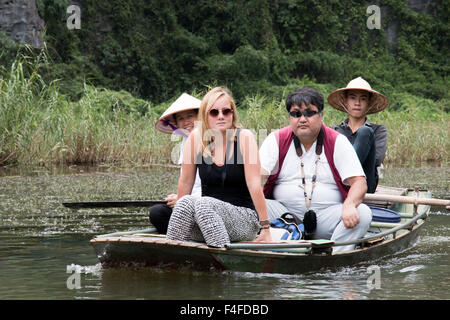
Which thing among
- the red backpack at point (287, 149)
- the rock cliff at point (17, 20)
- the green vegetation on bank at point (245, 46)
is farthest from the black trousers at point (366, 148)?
the green vegetation on bank at point (245, 46)

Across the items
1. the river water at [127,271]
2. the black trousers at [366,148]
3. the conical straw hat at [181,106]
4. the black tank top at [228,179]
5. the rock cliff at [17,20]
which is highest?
the rock cliff at [17,20]

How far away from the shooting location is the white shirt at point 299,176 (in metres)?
4.95

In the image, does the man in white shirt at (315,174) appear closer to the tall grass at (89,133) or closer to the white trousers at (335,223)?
the white trousers at (335,223)

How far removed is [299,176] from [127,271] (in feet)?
4.31

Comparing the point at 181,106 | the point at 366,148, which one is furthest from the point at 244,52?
the point at 181,106

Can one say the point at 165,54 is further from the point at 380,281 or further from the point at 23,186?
the point at 380,281

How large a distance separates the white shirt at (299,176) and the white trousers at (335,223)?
6cm

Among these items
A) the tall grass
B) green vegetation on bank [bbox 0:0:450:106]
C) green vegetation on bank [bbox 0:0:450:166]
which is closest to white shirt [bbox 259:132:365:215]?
the tall grass

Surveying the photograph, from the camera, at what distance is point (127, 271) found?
442 centimetres

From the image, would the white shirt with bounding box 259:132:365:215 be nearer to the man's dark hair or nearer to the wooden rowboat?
the man's dark hair

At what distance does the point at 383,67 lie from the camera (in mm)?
24547

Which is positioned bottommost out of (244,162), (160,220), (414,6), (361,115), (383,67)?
(160,220)

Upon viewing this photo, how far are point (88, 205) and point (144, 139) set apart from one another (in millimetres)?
6155
